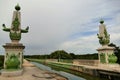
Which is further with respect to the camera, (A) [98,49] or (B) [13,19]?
(A) [98,49]

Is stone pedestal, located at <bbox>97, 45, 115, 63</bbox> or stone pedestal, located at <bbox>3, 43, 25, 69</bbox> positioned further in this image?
stone pedestal, located at <bbox>97, 45, 115, 63</bbox>

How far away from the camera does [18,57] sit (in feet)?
52.0

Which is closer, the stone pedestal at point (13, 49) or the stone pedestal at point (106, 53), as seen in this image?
the stone pedestal at point (13, 49)

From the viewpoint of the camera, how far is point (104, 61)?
67.6 ft

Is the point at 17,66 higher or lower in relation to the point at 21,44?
lower

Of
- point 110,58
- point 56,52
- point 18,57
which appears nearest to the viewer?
point 18,57

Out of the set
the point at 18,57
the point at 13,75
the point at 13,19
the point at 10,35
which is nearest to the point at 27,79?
the point at 13,75

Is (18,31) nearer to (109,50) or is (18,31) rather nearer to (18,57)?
(18,57)

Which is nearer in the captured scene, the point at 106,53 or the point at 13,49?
the point at 13,49

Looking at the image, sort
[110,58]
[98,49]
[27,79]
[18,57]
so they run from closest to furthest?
[27,79] → [18,57] → [110,58] → [98,49]

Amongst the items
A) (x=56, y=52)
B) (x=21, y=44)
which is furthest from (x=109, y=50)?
(x=56, y=52)

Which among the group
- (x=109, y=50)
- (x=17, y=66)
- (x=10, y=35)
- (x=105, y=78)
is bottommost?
(x=105, y=78)

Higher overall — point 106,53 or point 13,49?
point 13,49

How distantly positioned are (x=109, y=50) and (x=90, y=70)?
3514mm
